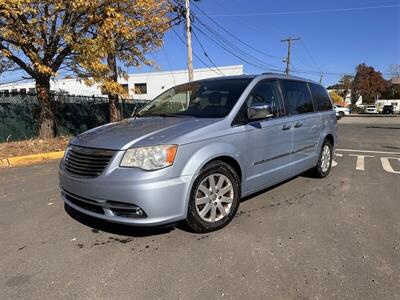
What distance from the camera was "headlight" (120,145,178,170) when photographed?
11.9 ft

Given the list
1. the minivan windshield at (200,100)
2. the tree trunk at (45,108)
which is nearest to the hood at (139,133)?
the minivan windshield at (200,100)

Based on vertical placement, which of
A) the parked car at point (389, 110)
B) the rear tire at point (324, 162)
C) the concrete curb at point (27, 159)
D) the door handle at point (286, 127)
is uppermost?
the door handle at point (286, 127)

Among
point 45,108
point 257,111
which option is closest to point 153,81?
point 45,108

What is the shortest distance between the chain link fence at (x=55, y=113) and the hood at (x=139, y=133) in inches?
343

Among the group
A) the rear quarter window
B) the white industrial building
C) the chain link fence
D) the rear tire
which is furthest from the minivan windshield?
the white industrial building

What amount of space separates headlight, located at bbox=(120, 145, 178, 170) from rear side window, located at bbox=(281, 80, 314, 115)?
248 centimetres

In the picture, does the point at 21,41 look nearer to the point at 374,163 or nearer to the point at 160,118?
the point at 160,118

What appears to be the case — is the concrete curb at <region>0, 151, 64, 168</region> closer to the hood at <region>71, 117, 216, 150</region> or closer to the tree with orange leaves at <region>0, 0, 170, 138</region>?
the tree with orange leaves at <region>0, 0, 170, 138</region>

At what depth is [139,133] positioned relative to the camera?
3.97 metres

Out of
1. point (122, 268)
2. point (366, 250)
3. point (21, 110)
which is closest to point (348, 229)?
point (366, 250)

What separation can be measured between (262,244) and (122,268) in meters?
1.42

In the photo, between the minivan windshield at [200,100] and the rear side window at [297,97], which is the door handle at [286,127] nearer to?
the rear side window at [297,97]

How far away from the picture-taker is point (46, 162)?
31.1 feet

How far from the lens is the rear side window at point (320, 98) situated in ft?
21.4
